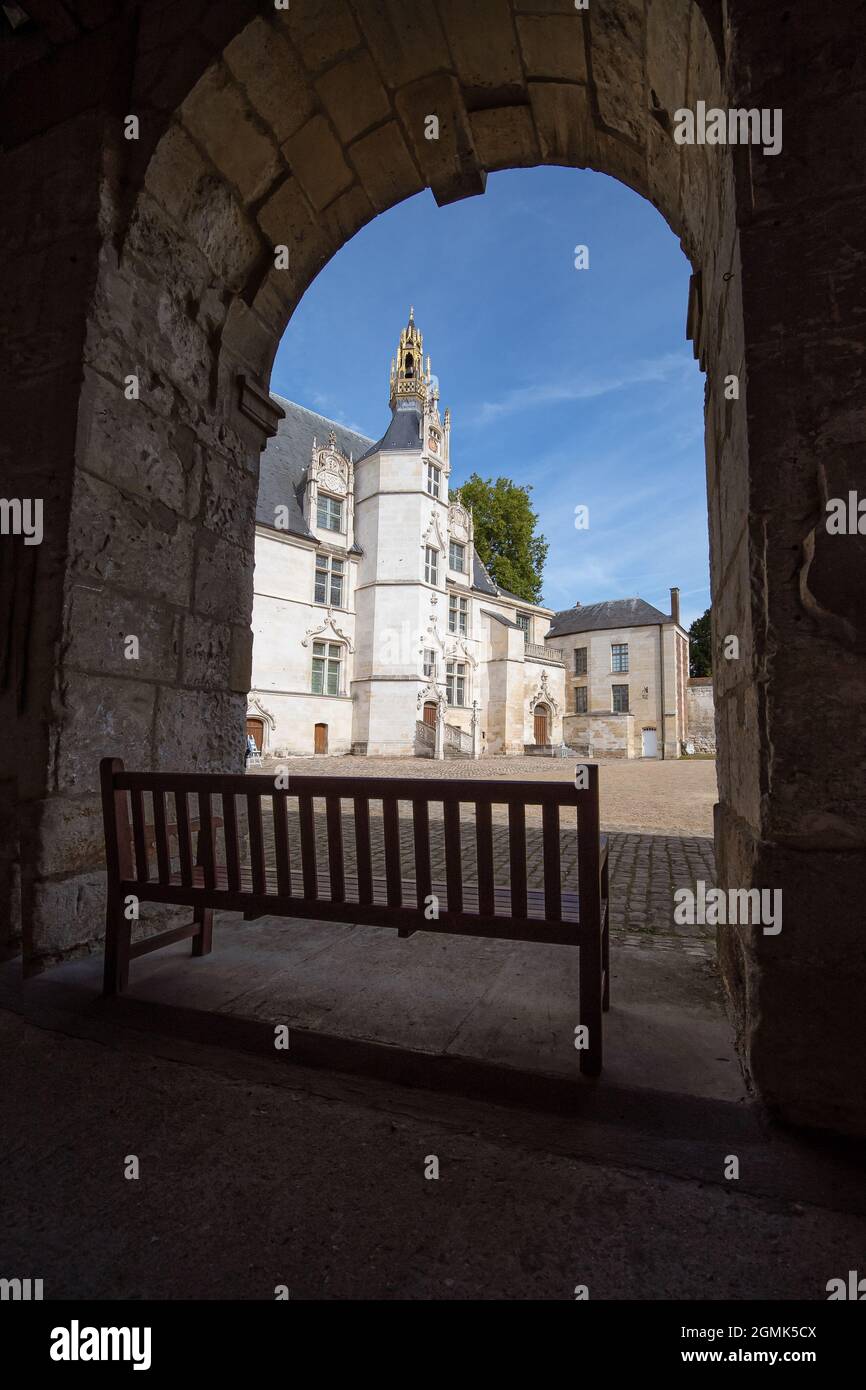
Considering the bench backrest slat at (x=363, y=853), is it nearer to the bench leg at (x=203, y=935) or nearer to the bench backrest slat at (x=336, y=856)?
the bench backrest slat at (x=336, y=856)

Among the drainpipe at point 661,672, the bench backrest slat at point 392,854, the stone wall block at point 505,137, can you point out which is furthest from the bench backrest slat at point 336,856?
the drainpipe at point 661,672

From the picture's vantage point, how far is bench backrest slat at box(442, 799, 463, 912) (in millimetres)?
1972

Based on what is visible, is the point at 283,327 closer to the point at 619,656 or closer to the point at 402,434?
the point at 402,434

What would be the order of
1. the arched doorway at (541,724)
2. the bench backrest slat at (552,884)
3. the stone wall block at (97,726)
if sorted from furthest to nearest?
the arched doorway at (541,724)
the stone wall block at (97,726)
the bench backrest slat at (552,884)

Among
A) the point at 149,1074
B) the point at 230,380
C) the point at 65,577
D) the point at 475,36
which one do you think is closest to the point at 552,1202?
the point at 149,1074

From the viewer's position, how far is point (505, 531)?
34250 mm

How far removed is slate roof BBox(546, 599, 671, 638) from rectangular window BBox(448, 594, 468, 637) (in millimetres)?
11288

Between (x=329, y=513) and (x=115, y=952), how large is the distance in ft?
80.1

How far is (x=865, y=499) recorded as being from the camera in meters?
1.70

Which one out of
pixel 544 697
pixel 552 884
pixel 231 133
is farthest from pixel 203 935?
pixel 544 697

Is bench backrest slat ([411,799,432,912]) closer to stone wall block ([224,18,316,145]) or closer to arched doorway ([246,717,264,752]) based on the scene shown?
stone wall block ([224,18,316,145])

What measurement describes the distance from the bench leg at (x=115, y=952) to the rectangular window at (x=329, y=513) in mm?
23543

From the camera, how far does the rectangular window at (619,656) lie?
35.8 metres
